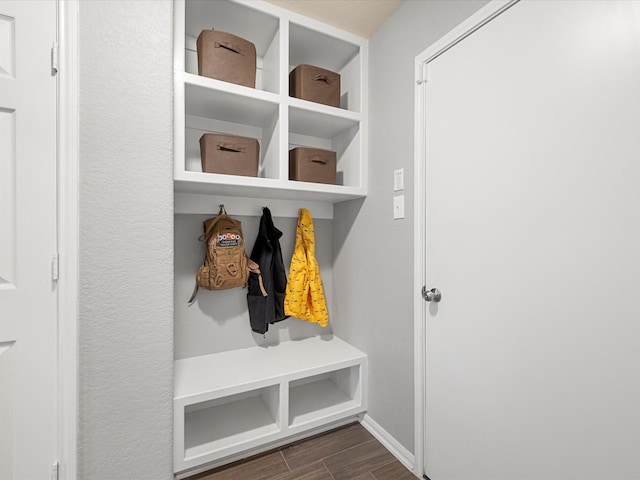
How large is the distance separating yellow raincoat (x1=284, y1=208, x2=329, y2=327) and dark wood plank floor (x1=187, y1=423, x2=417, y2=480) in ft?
2.22

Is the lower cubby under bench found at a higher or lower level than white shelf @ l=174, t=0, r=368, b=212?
lower

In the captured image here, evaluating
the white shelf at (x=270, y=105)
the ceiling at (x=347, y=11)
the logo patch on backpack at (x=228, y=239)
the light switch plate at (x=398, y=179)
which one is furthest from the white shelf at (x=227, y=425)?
the ceiling at (x=347, y=11)

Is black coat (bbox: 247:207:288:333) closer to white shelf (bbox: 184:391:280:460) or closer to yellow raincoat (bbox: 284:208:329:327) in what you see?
yellow raincoat (bbox: 284:208:329:327)

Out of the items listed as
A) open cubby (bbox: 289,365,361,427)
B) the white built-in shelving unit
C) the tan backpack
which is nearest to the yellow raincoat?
the white built-in shelving unit

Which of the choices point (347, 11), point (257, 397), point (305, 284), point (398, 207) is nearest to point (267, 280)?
point (305, 284)

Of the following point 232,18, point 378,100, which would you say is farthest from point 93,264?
point 378,100

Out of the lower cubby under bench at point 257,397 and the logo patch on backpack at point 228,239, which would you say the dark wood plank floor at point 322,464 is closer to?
the lower cubby under bench at point 257,397

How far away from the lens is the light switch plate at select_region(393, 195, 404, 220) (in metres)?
1.53

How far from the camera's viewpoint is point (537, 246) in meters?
0.98

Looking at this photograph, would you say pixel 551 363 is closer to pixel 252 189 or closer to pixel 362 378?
pixel 362 378

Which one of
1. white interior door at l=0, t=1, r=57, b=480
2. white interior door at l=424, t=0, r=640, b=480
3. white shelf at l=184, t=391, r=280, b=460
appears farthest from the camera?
white shelf at l=184, t=391, r=280, b=460

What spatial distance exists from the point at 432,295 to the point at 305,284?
2.81ft

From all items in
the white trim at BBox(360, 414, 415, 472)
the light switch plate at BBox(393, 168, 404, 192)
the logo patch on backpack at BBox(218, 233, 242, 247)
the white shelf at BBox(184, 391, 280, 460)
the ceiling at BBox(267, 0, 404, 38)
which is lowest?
the white trim at BBox(360, 414, 415, 472)

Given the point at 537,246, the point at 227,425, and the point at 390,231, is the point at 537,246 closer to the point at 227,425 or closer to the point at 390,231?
the point at 390,231
